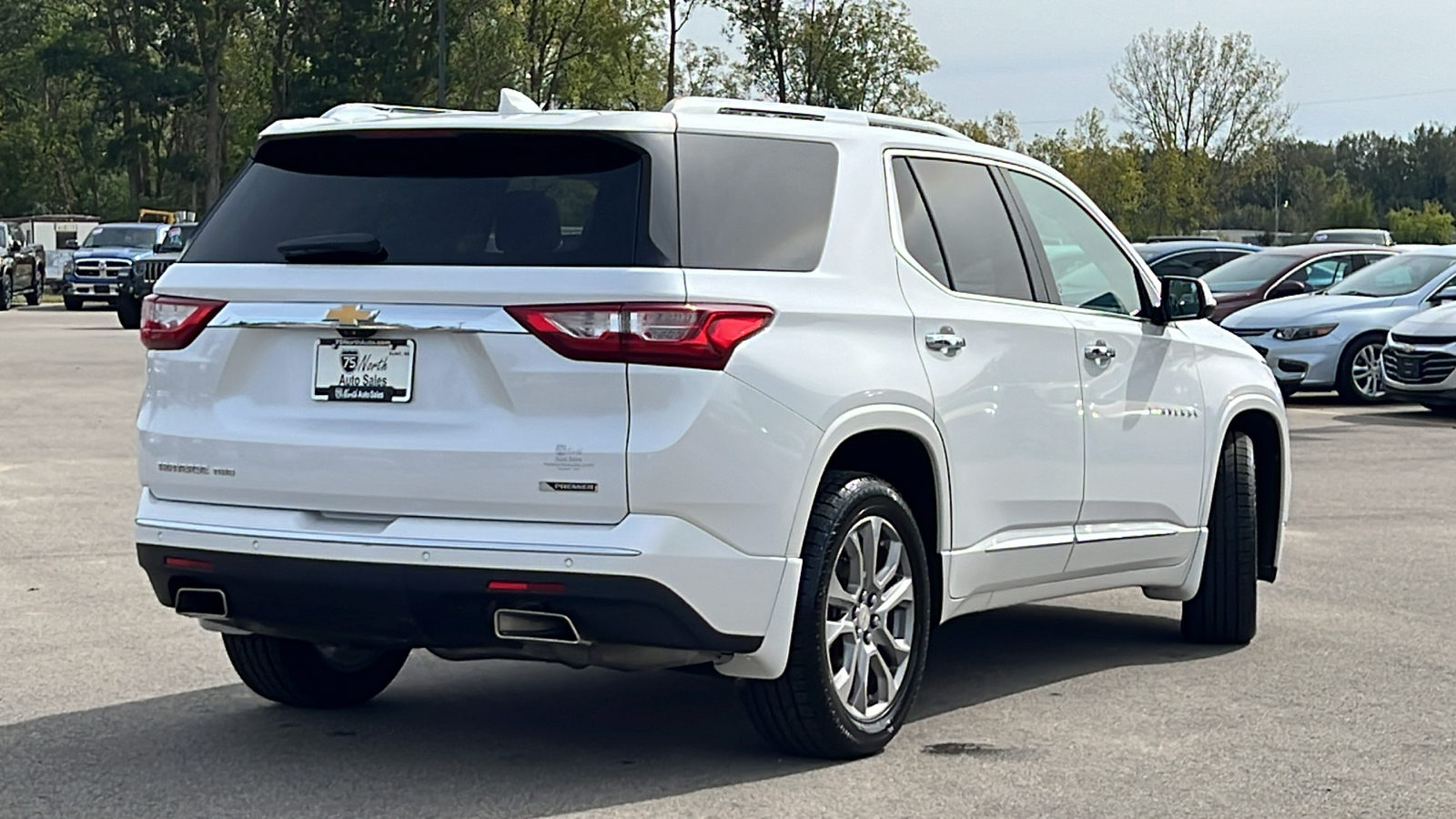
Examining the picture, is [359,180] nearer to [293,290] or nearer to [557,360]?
[293,290]

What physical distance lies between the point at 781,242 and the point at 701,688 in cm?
193

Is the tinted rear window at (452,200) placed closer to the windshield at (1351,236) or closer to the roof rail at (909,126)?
the roof rail at (909,126)

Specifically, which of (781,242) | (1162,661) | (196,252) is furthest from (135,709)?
(1162,661)

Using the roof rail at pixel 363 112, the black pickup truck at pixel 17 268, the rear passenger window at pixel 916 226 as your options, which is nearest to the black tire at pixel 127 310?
the black pickup truck at pixel 17 268

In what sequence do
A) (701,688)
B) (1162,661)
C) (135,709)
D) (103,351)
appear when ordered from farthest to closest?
(103,351), (1162,661), (701,688), (135,709)

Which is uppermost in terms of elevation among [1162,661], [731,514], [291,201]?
[291,201]

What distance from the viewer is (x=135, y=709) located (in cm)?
642

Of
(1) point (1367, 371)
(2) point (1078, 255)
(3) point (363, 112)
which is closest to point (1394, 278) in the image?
(1) point (1367, 371)

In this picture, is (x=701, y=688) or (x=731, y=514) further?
(x=701, y=688)

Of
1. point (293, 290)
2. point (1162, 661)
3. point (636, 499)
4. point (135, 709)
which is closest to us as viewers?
point (636, 499)

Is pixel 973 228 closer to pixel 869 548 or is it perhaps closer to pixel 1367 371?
pixel 869 548

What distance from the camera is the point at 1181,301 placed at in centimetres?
738

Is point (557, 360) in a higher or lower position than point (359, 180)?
lower

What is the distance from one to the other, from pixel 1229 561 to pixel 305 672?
349 cm
